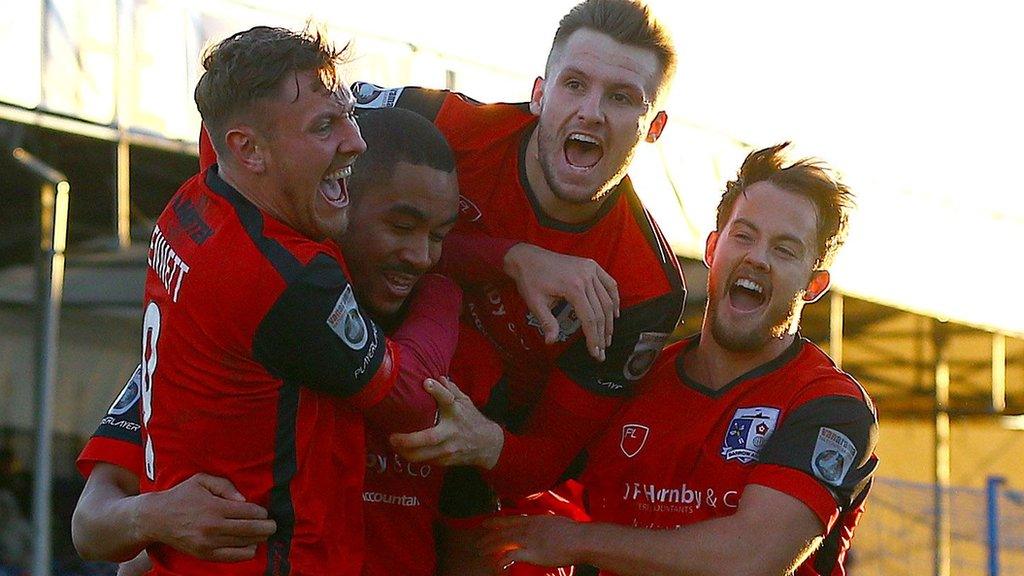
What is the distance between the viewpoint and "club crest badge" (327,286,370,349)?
3293mm

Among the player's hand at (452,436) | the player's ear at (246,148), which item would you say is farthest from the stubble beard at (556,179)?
the player's ear at (246,148)

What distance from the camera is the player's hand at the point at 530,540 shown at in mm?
4074

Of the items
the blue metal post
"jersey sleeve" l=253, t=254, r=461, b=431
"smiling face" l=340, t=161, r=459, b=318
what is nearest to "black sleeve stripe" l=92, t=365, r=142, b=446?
"smiling face" l=340, t=161, r=459, b=318

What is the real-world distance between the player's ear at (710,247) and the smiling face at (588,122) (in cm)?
47

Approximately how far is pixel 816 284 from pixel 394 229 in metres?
1.37

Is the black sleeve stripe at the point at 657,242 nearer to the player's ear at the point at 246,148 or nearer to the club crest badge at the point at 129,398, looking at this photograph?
the player's ear at the point at 246,148

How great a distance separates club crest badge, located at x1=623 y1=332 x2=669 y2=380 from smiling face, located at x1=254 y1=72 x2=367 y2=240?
1044mm

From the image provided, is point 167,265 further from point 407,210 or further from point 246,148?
point 407,210

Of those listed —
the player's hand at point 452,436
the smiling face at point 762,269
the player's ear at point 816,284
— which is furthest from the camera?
the player's ear at point 816,284

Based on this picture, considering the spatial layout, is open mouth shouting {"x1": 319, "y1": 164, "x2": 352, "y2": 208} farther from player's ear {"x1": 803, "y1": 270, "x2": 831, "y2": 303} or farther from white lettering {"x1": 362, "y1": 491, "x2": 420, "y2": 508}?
player's ear {"x1": 803, "y1": 270, "x2": 831, "y2": 303}

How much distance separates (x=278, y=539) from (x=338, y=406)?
0.31 metres

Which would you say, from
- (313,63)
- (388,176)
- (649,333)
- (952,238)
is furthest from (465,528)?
(952,238)

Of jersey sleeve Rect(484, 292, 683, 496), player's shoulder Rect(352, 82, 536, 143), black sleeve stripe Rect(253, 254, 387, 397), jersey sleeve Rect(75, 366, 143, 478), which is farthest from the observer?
player's shoulder Rect(352, 82, 536, 143)

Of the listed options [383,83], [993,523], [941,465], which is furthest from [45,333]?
[941,465]
